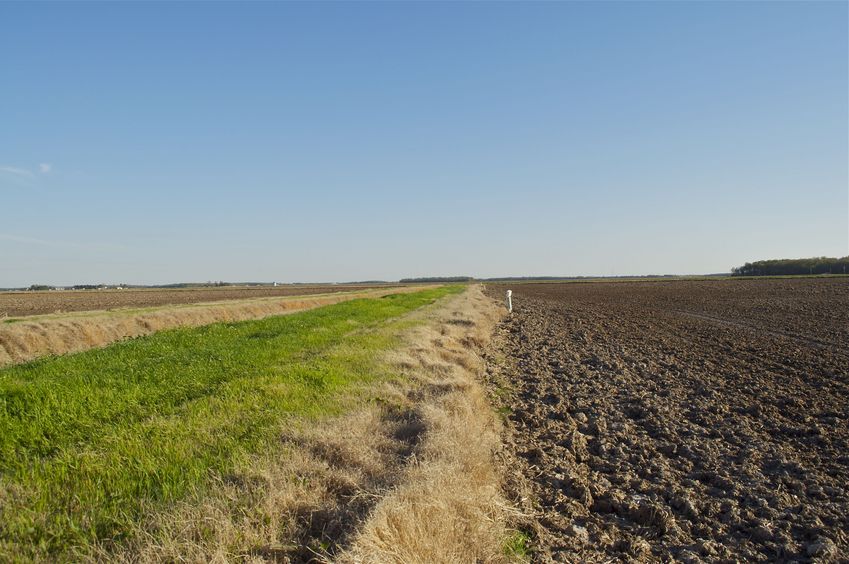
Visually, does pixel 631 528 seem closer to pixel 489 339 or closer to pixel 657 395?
pixel 657 395

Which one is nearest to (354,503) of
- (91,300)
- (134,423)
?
(134,423)

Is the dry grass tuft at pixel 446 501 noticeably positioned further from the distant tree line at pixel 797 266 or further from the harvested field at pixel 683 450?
the distant tree line at pixel 797 266

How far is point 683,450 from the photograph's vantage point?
749cm

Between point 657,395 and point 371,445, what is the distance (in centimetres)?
740

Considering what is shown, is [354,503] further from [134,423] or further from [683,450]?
[683,450]

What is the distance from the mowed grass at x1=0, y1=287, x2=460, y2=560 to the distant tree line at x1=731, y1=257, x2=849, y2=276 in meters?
136

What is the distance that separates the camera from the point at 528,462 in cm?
716

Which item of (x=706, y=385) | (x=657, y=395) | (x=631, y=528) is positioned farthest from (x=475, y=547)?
(x=706, y=385)

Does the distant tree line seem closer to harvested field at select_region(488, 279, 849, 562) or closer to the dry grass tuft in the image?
harvested field at select_region(488, 279, 849, 562)

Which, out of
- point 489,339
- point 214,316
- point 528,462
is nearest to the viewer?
point 528,462

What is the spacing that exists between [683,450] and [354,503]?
5.30 m

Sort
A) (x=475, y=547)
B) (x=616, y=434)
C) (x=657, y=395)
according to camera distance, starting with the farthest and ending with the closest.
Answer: (x=657, y=395) < (x=616, y=434) < (x=475, y=547)

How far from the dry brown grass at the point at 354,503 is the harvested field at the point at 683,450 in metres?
0.77

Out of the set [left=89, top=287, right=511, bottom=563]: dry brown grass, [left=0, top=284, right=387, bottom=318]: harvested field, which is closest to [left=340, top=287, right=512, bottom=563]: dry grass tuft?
[left=89, top=287, right=511, bottom=563]: dry brown grass
